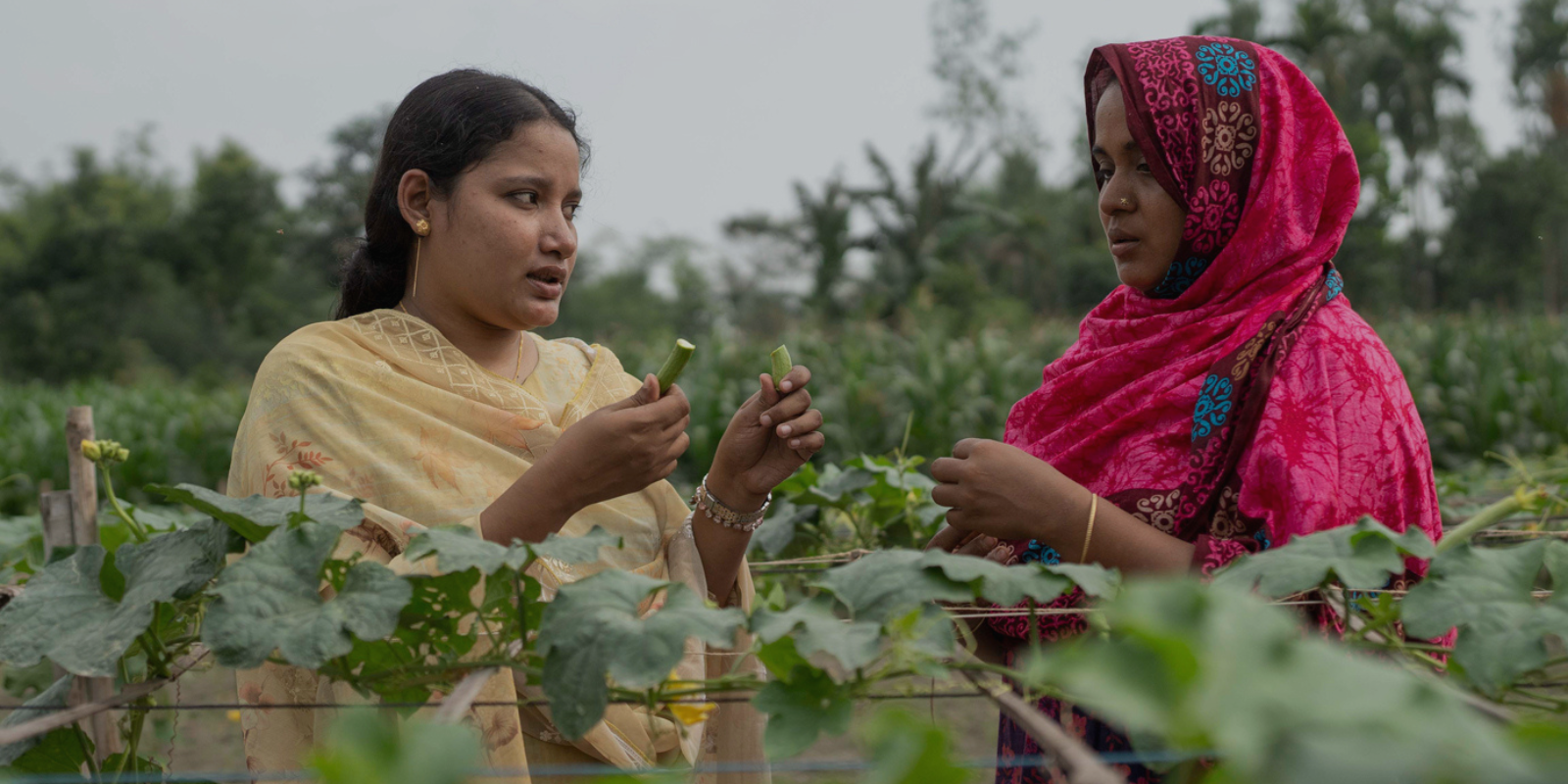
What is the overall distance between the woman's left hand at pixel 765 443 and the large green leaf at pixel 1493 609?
979 millimetres

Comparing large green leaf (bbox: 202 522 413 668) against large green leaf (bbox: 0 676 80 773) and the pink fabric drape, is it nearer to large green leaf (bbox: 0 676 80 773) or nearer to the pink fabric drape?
large green leaf (bbox: 0 676 80 773)

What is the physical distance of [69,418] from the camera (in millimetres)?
1715

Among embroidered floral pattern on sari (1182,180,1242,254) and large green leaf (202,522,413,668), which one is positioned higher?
embroidered floral pattern on sari (1182,180,1242,254)

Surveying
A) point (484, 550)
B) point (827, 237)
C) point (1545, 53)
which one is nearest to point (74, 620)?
point (484, 550)

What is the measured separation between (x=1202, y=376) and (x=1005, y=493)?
1.32 ft

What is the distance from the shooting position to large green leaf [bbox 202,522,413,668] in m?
1.11

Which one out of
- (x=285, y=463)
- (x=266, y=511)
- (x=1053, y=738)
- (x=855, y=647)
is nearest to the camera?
(x=1053, y=738)

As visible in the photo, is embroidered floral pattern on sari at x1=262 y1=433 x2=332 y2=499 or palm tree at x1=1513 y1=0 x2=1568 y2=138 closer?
embroidered floral pattern on sari at x1=262 y1=433 x2=332 y2=499

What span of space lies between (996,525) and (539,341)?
3.38ft

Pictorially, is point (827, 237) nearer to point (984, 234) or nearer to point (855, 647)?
point (984, 234)

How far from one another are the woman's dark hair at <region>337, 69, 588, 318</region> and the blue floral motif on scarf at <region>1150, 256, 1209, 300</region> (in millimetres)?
1067

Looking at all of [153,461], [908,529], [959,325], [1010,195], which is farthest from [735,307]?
[908,529]

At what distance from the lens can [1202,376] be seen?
1.80 meters

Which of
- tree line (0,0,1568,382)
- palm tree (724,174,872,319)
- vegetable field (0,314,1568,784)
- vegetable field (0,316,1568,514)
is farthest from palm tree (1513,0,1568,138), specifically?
vegetable field (0,314,1568,784)
